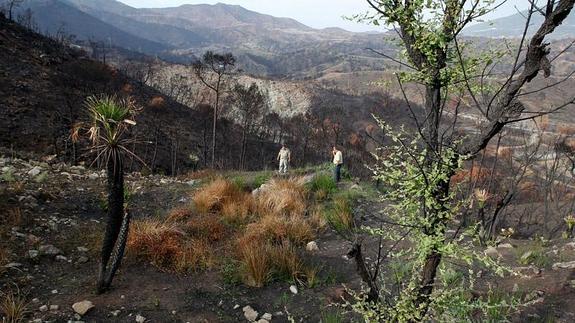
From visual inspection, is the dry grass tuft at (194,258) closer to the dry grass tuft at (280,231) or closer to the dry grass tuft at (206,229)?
the dry grass tuft at (206,229)

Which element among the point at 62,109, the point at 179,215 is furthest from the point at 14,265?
the point at 62,109

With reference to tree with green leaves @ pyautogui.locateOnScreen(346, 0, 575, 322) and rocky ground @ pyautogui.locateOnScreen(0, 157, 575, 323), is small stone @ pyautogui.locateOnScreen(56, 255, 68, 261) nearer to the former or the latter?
rocky ground @ pyautogui.locateOnScreen(0, 157, 575, 323)

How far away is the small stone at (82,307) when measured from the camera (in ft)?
17.3

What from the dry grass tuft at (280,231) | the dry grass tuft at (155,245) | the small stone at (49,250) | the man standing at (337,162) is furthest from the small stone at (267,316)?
the man standing at (337,162)

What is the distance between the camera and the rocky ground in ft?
18.1

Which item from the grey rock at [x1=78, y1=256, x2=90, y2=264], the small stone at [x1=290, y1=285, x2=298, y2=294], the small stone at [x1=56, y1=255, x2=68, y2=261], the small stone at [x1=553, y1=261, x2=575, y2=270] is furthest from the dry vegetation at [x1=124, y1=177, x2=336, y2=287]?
the small stone at [x1=553, y1=261, x2=575, y2=270]

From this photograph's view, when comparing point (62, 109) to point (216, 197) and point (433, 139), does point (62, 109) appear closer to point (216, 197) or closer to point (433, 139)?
point (216, 197)

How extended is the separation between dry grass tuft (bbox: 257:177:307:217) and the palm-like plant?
4.31m

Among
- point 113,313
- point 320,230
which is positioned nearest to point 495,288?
point 320,230

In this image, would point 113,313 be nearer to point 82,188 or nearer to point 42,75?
point 82,188

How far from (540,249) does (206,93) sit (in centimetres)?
9744

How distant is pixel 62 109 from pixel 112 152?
41411 mm

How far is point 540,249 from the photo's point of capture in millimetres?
8102

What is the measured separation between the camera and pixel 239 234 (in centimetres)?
859
